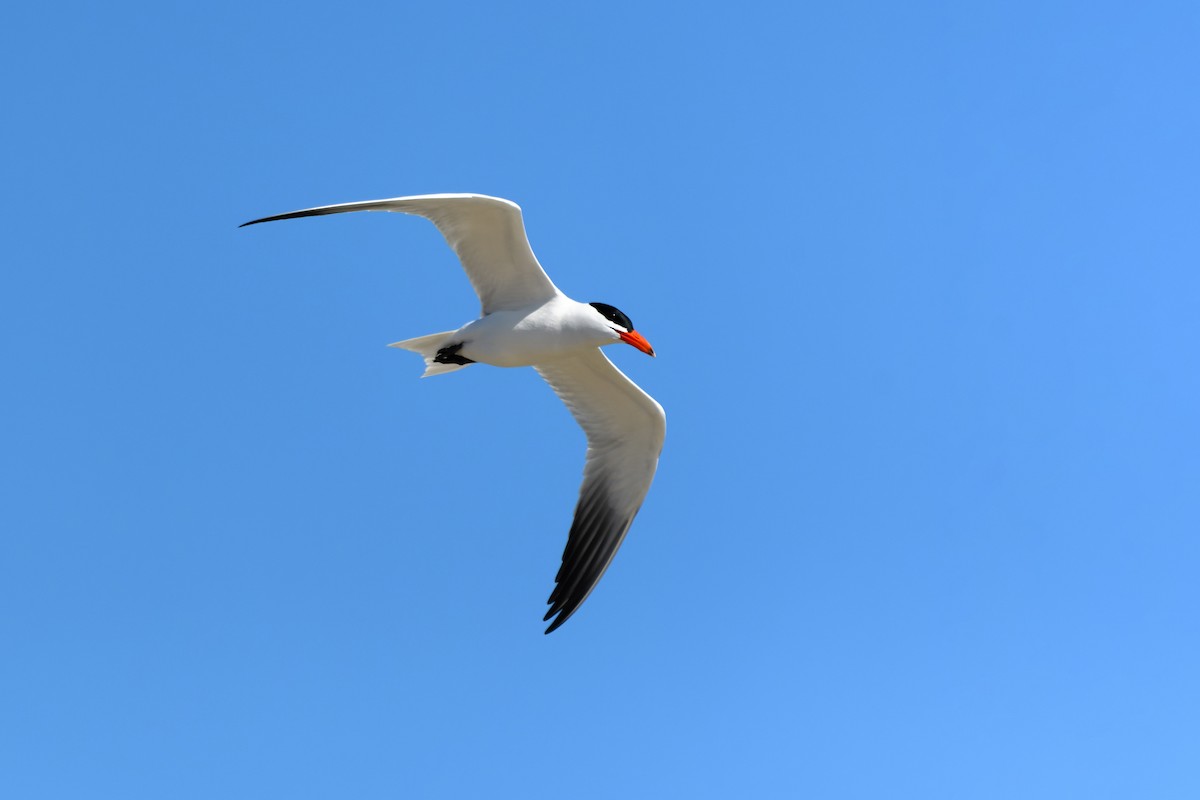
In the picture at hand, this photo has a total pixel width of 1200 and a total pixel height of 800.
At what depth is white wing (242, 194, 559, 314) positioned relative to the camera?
40.2 ft

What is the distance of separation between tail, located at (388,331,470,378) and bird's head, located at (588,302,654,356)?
1.55m

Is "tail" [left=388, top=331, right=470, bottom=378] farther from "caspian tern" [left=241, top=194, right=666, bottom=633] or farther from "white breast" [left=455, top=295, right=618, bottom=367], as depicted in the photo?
"white breast" [left=455, top=295, right=618, bottom=367]

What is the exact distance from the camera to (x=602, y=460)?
1526 centimetres

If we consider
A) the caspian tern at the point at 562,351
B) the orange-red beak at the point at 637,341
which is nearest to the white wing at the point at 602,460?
the caspian tern at the point at 562,351

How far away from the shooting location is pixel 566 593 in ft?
48.4

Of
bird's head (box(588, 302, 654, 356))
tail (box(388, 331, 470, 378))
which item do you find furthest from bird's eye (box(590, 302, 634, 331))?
tail (box(388, 331, 470, 378))

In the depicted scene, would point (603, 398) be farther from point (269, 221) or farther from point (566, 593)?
point (269, 221)

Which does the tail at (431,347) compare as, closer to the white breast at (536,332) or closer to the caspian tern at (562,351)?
the caspian tern at (562,351)

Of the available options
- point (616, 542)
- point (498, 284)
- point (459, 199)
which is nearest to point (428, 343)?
point (498, 284)

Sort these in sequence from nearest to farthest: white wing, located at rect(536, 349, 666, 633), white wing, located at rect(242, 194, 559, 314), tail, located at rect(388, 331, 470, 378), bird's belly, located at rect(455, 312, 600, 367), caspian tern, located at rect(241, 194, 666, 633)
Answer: white wing, located at rect(242, 194, 559, 314), caspian tern, located at rect(241, 194, 666, 633), bird's belly, located at rect(455, 312, 600, 367), tail, located at rect(388, 331, 470, 378), white wing, located at rect(536, 349, 666, 633)

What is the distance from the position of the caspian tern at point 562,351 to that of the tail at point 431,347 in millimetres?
10

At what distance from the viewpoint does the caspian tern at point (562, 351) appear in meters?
12.9

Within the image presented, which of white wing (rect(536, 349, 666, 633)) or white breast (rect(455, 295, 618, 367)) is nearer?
white breast (rect(455, 295, 618, 367))

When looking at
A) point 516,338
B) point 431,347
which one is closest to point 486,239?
point 516,338
